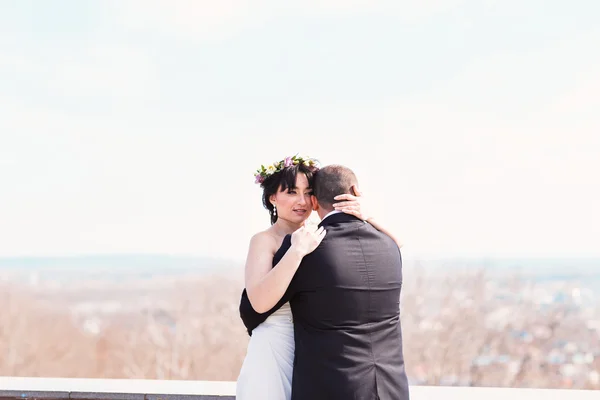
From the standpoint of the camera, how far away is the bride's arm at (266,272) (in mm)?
2475

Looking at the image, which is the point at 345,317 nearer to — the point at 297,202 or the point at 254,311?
the point at 254,311

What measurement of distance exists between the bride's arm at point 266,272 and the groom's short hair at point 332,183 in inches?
11.6

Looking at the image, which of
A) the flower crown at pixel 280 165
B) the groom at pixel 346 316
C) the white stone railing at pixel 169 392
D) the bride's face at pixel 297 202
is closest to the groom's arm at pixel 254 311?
the groom at pixel 346 316

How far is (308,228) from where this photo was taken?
2.52 m

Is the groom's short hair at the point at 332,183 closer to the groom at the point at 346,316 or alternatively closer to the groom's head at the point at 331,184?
the groom's head at the point at 331,184

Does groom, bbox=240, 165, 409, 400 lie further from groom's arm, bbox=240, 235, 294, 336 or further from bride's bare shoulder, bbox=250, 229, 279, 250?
bride's bare shoulder, bbox=250, 229, 279, 250


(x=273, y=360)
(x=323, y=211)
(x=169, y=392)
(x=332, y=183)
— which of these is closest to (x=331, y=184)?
(x=332, y=183)

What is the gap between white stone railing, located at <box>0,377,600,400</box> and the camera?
3.54 meters

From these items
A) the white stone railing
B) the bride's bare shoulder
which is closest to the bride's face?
the bride's bare shoulder

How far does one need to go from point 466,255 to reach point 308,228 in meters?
38.5

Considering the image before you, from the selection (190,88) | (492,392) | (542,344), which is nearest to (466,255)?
(542,344)

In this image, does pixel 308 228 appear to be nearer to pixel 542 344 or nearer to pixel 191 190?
pixel 542 344

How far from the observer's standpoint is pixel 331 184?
2.71 meters

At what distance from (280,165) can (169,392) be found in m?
1.36
